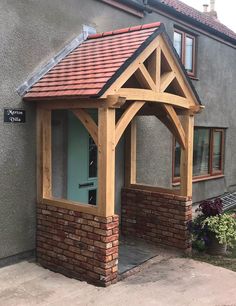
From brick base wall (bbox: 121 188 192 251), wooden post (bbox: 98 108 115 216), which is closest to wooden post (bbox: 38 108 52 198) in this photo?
wooden post (bbox: 98 108 115 216)

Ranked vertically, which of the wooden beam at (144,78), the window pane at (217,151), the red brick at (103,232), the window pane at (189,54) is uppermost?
the window pane at (189,54)

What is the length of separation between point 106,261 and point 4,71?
10.6ft

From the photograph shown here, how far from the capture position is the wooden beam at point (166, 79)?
246 inches

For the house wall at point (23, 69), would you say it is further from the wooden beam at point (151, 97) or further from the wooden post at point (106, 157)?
the wooden beam at point (151, 97)

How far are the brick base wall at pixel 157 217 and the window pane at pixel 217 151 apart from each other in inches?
207

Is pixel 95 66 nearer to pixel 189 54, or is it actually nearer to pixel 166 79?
pixel 166 79

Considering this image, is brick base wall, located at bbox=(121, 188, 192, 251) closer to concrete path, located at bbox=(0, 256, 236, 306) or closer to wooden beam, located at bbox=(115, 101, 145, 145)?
concrete path, located at bbox=(0, 256, 236, 306)

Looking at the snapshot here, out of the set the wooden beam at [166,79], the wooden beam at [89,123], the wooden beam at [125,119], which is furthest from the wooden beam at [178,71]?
the wooden beam at [89,123]

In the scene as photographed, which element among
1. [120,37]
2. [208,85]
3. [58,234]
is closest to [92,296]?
[58,234]

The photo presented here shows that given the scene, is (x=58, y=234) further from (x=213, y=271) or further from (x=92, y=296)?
(x=213, y=271)

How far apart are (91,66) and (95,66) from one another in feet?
0.32

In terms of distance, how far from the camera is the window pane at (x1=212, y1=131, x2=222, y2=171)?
40.4 feet

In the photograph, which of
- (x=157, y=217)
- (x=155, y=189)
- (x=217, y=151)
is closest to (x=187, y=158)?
(x=155, y=189)

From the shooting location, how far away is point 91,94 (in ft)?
16.7
